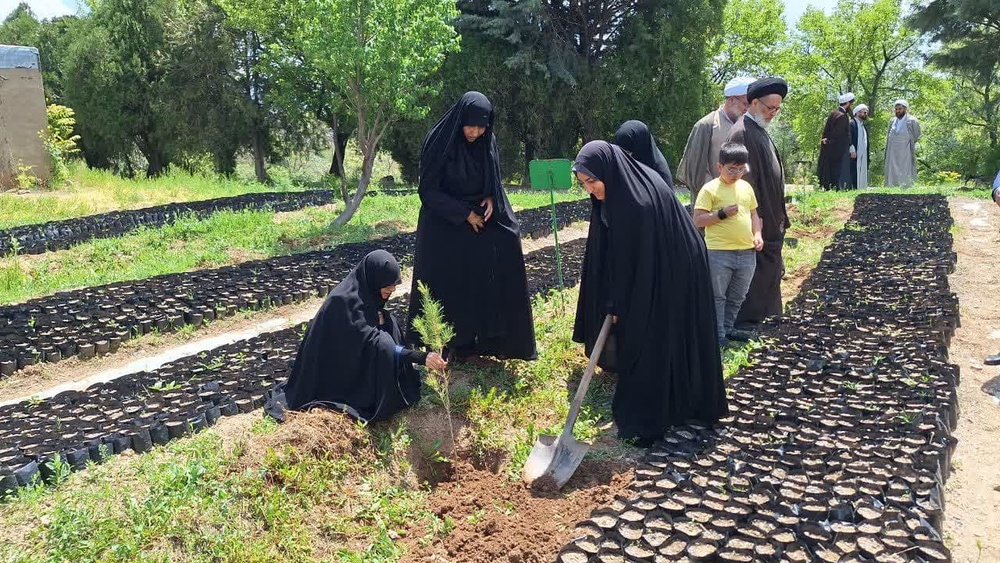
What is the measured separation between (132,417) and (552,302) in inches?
127

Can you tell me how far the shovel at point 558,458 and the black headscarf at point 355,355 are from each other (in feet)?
2.70

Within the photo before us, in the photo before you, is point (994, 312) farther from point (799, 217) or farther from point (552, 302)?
point (799, 217)

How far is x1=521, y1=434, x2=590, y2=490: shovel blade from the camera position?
11.4ft

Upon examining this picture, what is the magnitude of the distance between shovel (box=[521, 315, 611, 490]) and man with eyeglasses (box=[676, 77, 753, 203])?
8.43 ft

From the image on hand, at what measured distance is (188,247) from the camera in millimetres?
9797

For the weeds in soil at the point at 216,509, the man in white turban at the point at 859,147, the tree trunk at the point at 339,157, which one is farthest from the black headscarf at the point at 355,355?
the man in white turban at the point at 859,147

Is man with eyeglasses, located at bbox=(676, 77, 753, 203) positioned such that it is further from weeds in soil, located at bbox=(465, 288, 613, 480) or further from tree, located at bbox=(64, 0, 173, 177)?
tree, located at bbox=(64, 0, 173, 177)

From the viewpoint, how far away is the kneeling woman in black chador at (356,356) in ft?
12.6


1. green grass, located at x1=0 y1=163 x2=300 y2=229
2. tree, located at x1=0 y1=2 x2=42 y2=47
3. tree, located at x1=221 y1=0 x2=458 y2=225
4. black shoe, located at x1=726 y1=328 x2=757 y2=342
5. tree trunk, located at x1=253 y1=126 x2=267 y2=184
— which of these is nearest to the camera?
black shoe, located at x1=726 y1=328 x2=757 y2=342

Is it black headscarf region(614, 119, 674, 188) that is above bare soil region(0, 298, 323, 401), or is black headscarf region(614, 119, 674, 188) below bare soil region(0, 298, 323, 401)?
above

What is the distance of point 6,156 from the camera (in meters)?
13.6

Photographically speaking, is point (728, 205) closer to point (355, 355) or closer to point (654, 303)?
point (654, 303)

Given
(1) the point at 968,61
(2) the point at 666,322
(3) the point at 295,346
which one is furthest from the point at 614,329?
(1) the point at 968,61

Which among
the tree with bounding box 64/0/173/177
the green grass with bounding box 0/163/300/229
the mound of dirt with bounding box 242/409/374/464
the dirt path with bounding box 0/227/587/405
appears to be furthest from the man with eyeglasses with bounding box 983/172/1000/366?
the tree with bounding box 64/0/173/177
